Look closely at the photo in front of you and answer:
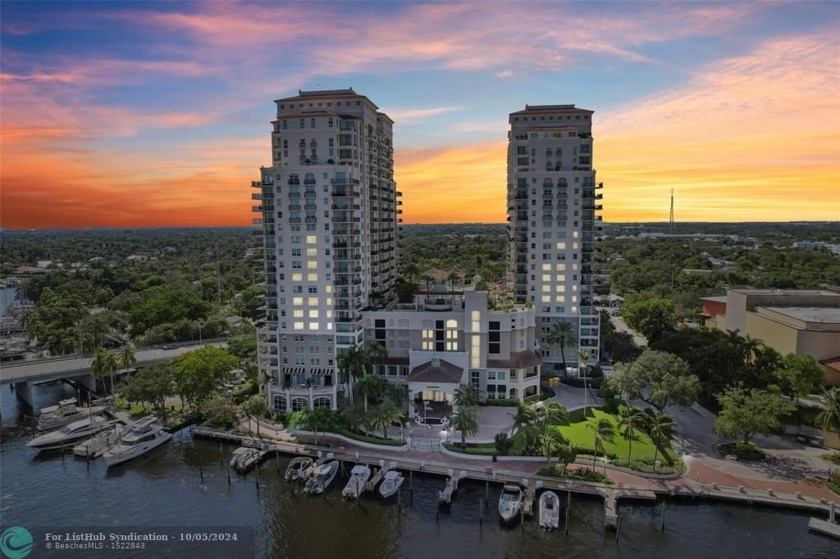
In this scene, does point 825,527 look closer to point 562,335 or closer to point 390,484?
point 390,484

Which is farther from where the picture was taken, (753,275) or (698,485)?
(753,275)

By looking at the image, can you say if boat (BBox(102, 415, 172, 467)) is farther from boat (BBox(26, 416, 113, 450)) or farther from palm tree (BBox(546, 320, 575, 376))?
palm tree (BBox(546, 320, 575, 376))

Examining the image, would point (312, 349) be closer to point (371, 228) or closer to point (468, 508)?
point (371, 228)

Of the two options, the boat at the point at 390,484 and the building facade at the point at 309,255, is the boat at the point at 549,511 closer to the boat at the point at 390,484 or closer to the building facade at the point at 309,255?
the boat at the point at 390,484

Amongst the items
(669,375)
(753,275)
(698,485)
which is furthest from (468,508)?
(753,275)

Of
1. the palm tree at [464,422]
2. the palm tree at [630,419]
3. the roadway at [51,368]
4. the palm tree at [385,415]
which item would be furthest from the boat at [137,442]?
the palm tree at [630,419]

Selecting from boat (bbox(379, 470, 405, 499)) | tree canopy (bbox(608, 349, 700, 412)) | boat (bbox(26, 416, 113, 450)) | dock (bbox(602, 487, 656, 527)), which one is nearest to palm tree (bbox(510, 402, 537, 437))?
dock (bbox(602, 487, 656, 527))

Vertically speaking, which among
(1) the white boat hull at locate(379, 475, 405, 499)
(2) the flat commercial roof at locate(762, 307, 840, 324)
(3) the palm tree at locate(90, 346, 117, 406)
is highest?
(2) the flat commercial roof at locate(762, 307, 840, 324)
